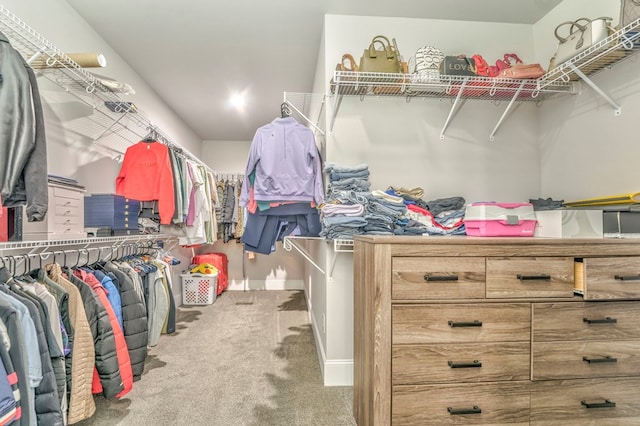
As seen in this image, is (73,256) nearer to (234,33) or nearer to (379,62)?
(234,33)

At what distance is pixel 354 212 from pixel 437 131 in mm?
953

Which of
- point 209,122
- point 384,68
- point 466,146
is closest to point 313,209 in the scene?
point 384,68

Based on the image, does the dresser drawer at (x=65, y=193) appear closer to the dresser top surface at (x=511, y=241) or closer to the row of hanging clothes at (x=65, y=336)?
the row of hanging clothes at (x=65, y=336)

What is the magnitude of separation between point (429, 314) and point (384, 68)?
4.69 ft

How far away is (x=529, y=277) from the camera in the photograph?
1.43m

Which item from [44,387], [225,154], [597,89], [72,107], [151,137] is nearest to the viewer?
[44,387]

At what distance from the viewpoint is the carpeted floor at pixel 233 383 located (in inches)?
71.5

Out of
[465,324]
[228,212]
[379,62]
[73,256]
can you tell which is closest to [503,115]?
[379,62]

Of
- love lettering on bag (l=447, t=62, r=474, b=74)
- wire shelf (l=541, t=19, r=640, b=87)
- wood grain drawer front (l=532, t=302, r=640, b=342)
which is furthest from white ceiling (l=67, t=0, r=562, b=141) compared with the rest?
wood grain drawer front (l=532, t=302, r=640, b=342)

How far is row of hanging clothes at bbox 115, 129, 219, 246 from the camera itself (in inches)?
107

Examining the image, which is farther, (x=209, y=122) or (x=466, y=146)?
(x=209, y=122)

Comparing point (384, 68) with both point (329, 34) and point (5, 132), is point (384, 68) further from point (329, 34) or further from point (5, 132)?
point (5, 132)

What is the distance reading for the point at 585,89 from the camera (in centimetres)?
202

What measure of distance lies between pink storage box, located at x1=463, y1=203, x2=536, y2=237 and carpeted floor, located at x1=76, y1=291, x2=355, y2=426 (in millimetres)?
1292
